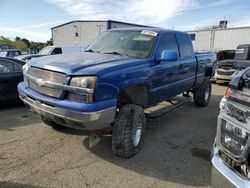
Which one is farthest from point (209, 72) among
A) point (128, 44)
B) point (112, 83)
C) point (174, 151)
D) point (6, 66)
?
point (6, 66)

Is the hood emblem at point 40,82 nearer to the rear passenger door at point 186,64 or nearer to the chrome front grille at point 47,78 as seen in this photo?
the chrome front grille at point 47,78

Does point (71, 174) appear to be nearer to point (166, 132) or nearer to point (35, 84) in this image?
point (35, 84)

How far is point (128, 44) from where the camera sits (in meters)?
4.39

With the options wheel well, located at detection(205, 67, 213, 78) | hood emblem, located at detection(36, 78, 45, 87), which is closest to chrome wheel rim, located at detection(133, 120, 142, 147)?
hood emblem, located at detection(36, 78, 45, 87)

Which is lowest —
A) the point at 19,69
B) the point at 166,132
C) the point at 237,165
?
the point at 166,132

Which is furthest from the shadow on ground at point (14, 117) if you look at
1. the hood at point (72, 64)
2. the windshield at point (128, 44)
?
the windshield at point (128, 44)

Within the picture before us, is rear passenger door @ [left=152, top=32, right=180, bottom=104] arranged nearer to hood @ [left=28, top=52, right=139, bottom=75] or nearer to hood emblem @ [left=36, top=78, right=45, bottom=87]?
hood @ [left=28, top=52, right=139, bottom=75]

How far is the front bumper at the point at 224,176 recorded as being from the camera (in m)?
1.80

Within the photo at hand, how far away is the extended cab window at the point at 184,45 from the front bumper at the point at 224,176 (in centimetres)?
355

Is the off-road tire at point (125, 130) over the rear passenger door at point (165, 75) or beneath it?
beneath

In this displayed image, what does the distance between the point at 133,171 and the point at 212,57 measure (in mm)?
5246

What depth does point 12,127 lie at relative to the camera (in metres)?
4.91

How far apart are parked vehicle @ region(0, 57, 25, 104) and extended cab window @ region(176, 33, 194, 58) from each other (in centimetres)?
439

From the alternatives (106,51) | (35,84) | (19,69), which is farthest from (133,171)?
(19,69)
